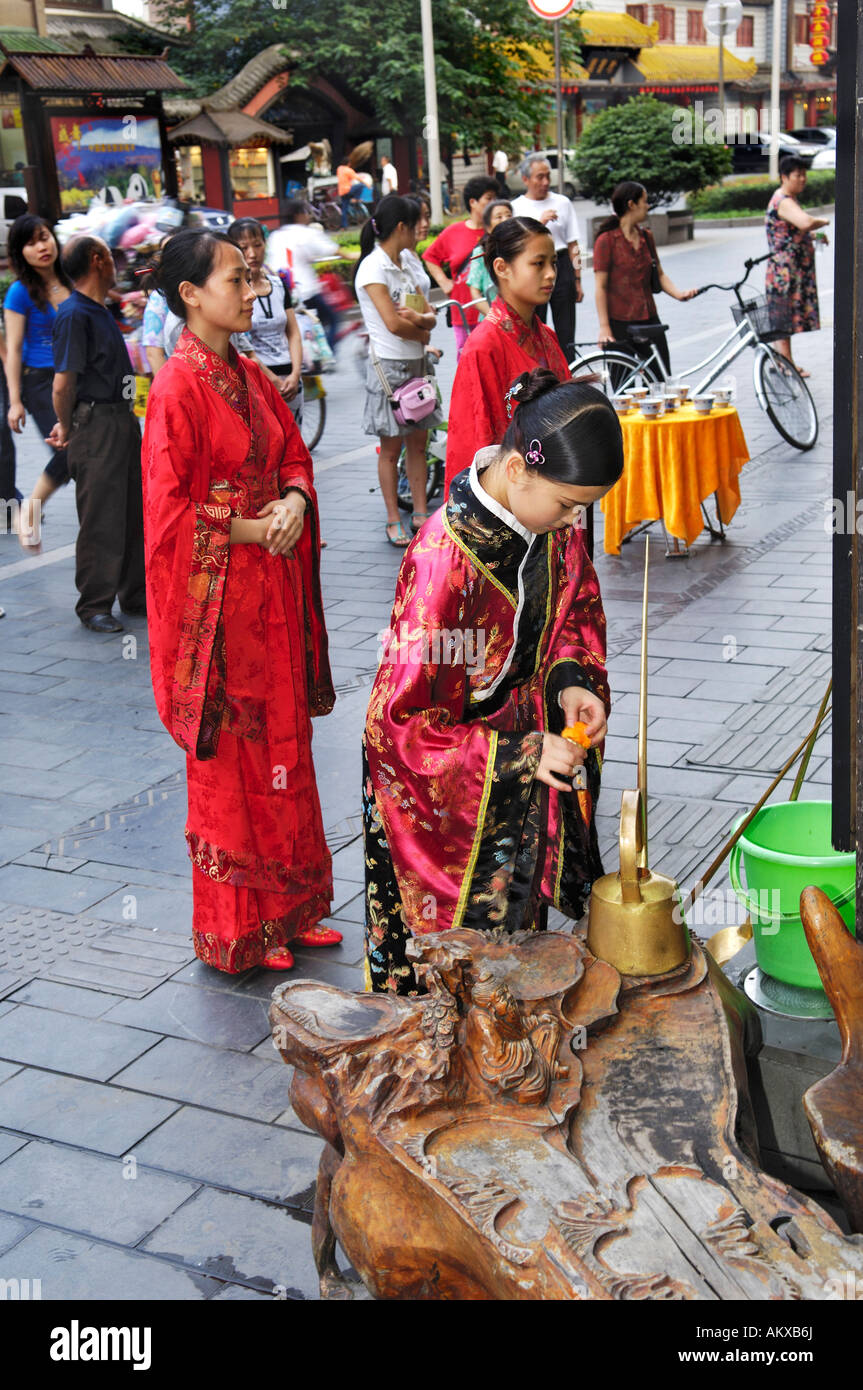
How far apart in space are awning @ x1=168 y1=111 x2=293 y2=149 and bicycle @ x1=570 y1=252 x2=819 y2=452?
1901cm

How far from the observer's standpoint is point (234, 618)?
316 cm

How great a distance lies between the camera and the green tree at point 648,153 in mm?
20281

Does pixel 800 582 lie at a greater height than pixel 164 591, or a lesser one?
lesser

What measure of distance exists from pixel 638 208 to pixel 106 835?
5350mm

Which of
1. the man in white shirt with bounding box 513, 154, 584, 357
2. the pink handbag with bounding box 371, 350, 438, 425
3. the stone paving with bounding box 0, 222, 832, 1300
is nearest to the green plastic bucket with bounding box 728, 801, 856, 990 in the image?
the stone paving with bounding box 0, 222, 832, 1300

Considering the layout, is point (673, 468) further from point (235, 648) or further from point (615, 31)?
point (615, 31)

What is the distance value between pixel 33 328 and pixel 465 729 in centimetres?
533

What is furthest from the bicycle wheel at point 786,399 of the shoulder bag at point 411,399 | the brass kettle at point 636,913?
the brass kettle at point 636,913

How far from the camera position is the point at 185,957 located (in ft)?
11.3

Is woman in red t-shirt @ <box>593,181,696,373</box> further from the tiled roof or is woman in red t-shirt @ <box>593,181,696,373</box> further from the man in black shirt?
the tiled roof

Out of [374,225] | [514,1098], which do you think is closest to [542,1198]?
[514,1098]

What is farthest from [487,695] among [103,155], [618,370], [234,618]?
[103,155]

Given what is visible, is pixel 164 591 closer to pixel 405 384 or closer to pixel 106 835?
pixel 106 835

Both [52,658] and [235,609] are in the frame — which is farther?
[52,658]
